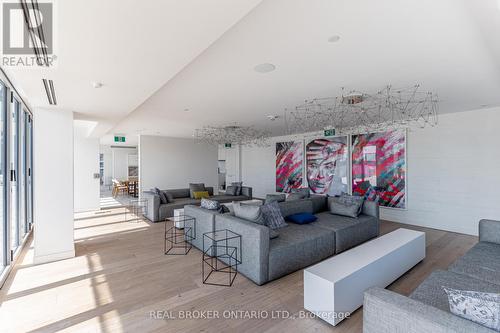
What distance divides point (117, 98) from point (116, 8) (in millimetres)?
2057

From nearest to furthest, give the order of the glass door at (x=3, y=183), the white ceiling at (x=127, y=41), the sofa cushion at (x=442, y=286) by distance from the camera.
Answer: the white ceiling at (x=127, y=41) → the sofa cushion at (x=442, y=286) → the glass door at (x=3, y=183)

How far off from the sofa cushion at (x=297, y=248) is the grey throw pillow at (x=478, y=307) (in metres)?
1.83

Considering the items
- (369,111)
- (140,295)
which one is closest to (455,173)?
(369,111)

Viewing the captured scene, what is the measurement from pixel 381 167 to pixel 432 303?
4956mm

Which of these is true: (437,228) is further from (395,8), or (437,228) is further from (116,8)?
(116,8)

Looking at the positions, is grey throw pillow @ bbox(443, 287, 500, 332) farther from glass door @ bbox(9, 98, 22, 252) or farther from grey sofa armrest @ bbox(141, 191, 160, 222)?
→ grey sofa armrest @ bbox(141, 191, 160, 222)

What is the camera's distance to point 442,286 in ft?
5.88

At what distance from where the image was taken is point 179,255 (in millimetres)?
3756

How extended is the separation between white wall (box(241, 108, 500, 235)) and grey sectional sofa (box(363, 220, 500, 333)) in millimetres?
3078

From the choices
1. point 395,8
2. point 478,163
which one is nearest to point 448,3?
point 395,8

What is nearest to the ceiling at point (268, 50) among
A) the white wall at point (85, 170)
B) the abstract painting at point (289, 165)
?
the white wall at point (85, 170)

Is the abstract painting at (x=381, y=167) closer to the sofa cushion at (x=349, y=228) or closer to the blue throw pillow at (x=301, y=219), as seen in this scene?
the sofa cushion at (x=349, y=228)

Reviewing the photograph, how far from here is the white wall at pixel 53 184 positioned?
3539 mm

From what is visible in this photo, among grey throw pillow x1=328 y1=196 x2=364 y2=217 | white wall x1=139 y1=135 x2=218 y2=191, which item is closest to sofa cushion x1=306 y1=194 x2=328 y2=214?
grey throw pillow x1=328 y1=196 x2=364 y2=217
